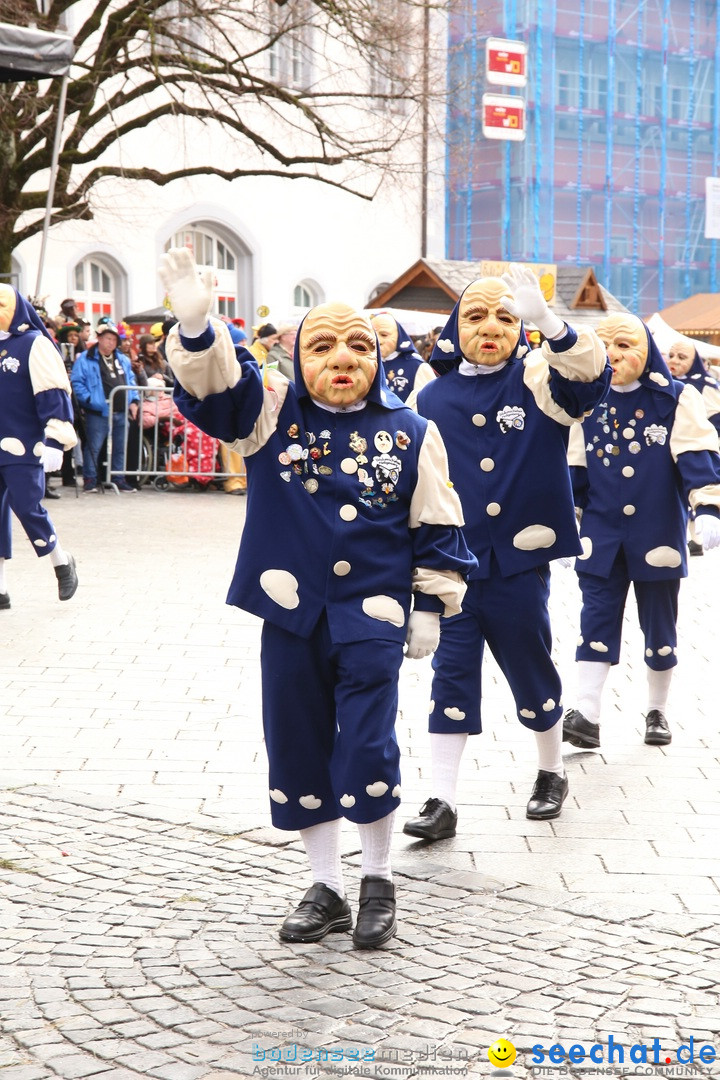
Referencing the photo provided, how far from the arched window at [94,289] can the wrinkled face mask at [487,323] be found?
1998 cm

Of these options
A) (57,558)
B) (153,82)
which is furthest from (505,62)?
(57,558)

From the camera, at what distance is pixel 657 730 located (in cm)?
652

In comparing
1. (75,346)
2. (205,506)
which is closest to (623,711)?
(205,506)

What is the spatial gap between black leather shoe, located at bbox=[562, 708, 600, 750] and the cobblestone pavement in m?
0.09

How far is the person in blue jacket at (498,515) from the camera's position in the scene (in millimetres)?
5031

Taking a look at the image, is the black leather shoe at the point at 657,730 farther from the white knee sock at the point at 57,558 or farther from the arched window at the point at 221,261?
the arched window at the point at 221,261

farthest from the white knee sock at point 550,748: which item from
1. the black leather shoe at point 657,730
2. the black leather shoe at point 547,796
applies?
the black leather shoe at point 657,730

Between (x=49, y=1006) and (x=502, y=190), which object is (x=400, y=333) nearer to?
(x=49, y=1006)

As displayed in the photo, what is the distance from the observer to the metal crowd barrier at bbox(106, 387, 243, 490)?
16.1 meters

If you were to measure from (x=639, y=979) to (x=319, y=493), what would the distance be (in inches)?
59.3

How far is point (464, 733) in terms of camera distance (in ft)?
17.0

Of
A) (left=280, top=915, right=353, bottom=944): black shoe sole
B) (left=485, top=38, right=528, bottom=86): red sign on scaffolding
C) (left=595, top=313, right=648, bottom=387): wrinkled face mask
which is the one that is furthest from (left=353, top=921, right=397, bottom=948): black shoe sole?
(left=485, top=38, right=528, bottom=86): red sign on scaffolding

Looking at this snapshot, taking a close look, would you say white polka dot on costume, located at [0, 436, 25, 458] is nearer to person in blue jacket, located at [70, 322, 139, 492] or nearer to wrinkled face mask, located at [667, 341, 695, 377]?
wrinkled face mask, located at [667, 341, 695, 377]

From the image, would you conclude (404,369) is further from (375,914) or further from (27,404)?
(375,914)
